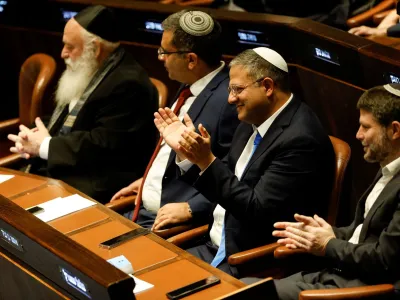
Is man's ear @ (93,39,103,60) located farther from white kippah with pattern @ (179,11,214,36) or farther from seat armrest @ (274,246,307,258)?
seat armrest @ (274,246,307,258)

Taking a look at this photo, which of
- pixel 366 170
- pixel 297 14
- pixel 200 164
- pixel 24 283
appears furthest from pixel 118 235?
pixel 297 14

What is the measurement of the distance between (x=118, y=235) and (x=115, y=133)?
3.31 ft

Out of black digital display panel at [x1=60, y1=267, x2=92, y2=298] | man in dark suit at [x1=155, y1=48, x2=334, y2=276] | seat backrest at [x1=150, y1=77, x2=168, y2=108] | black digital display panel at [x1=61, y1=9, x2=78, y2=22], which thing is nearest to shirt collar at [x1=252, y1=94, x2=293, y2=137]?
man in dark suit at [x1=155, y1=48, x2=334, y2=276]

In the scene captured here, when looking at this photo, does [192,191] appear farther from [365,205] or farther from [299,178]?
[365,205]

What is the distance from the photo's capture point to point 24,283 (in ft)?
9.46

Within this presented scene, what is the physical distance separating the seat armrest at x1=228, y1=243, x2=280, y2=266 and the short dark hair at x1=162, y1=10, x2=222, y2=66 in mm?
991

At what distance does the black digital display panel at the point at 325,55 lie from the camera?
13.9 ft

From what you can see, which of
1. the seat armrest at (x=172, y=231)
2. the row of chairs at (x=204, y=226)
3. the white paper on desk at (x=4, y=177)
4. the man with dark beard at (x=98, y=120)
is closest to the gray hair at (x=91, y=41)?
the man with dark beard at (x=98, y=120)

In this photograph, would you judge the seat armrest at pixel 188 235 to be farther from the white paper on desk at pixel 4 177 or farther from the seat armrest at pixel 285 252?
the white paper on desk at pixel 4 177

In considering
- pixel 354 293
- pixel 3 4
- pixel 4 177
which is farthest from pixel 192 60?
pixel 3 4

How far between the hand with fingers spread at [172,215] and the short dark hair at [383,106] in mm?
1022

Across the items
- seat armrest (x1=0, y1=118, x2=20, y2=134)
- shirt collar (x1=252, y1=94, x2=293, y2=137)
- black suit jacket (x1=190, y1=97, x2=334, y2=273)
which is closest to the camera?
black suit jacket (x1=190, y1=97, x2=334, y2=273)

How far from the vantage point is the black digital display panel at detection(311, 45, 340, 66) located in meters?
4.23

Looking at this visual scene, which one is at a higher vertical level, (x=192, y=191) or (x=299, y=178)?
(x=299, y=178)
